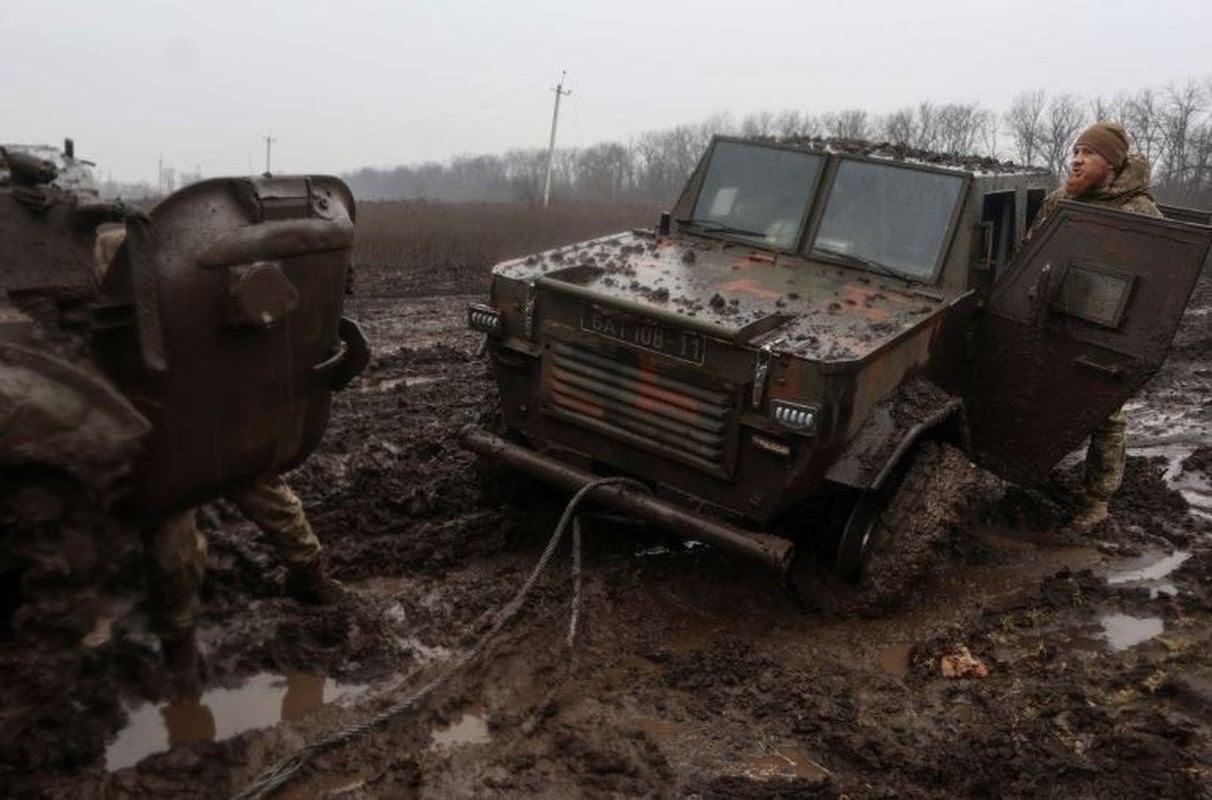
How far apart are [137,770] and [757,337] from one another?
3.06 meters

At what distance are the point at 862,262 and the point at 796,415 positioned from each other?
1.60 meters

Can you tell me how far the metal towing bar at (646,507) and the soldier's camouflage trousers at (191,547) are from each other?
1180mm

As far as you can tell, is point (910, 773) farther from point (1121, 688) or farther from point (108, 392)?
point (108, 392)

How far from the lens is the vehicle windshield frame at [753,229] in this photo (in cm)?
622

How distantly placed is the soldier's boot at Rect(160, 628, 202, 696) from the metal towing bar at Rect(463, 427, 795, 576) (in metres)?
1.84

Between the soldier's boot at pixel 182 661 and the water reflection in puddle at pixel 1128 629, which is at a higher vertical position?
the water reflection in puddle at pixel 1128 629

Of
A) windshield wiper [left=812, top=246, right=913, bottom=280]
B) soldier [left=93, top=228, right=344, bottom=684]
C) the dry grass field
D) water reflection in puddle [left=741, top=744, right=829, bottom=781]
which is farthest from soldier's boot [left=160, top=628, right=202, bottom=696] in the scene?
the dry grass field

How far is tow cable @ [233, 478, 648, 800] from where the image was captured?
3812 millimetres

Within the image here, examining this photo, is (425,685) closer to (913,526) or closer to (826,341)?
(826,341)

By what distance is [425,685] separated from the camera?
4.52m

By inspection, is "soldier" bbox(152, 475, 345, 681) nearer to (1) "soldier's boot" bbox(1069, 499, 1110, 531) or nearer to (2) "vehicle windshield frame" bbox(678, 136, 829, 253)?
(2) "vehicle windshield frame" bbox(678, 136, 829, 253)

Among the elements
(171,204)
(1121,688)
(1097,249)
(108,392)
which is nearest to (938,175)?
(1097,249)

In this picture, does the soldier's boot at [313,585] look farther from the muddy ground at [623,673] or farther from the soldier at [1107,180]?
the soldier at [1107,180]

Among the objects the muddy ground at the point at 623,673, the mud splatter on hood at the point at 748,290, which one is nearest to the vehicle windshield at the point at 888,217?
the mud splatter on hood at the point at 748,290
